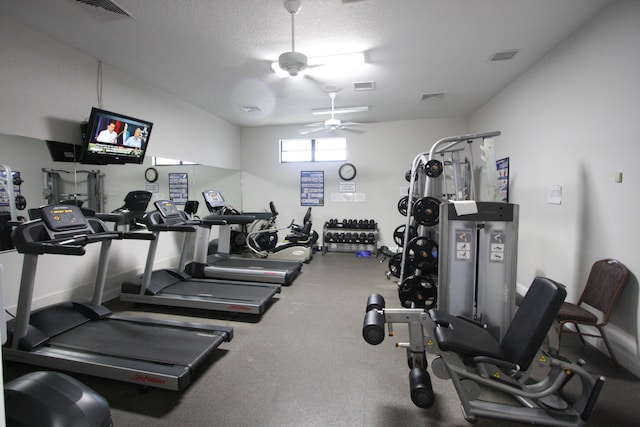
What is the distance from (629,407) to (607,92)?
7.70 feet

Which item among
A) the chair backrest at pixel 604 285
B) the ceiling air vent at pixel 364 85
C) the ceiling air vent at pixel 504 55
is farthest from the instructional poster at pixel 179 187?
the chair backrest at pixel 604 285

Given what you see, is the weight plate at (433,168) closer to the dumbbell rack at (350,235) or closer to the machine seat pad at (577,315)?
the machine seat pad at (577,315)

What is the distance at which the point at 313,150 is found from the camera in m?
6.85

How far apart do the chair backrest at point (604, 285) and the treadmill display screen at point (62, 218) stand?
4277 millimetres

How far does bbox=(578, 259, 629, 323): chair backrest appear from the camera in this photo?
227 cm

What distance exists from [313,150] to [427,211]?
13.2 feet

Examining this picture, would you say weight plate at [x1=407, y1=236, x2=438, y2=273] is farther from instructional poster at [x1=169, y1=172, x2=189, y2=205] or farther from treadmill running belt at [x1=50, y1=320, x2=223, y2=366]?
instructional poster at [x1=169, y1=172, x2=189, y2=205]

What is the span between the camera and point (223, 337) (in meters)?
2.54

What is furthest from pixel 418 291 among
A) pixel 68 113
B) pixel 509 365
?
pixel 68 113

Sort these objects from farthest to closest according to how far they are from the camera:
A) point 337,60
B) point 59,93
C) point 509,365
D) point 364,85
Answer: point 364,85 → point 337,60 → point 59,93 → point 509,365

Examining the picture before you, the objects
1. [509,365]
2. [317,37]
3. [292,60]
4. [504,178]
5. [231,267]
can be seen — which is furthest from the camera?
[231,267]

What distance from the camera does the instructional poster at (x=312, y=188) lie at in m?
6.74

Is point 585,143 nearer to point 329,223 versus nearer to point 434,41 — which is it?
point 434,41

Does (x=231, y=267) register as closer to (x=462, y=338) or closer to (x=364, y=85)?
(x=364, y=85)
